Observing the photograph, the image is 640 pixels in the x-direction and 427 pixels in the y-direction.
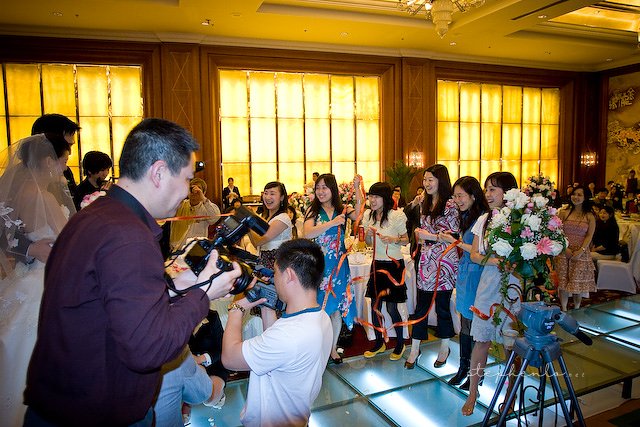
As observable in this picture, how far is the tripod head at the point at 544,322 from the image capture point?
6.34ft

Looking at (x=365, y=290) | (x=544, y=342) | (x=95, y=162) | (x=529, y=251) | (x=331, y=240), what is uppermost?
(x=95, y=162)

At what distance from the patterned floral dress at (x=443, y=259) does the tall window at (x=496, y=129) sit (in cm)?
710

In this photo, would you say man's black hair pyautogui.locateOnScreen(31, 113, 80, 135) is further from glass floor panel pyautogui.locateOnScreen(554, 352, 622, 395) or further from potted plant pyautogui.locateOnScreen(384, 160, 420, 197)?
potted plant pyautogui.locateOnScreen(384, 160, 420, 197)

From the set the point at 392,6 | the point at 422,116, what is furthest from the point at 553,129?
the point at 392,6

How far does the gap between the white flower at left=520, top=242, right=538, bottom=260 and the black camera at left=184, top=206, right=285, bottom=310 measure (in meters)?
1.23

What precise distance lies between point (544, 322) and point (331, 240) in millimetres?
1939

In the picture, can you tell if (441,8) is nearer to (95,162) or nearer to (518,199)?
(518,199)

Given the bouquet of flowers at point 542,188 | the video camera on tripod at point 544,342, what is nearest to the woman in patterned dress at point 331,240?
the video camera on tripod at point 544,342

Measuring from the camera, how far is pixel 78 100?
25.5 ft

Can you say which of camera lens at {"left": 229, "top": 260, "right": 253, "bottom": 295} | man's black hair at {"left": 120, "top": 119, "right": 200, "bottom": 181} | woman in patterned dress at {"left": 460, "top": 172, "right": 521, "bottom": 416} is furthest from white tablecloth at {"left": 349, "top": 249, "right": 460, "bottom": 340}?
man's black hair at {"left": 120, "top": 119, "right": 200, "bottom": 181}

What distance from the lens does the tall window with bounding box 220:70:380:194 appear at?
8695mm

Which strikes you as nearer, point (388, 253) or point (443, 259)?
point (443, 259)

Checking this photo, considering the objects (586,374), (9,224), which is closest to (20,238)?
(9,224)

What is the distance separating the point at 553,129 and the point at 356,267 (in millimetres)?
9514
